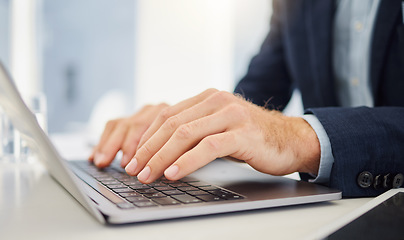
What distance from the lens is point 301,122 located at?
0.61 metres

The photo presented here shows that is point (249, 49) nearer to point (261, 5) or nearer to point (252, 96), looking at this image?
point (261, 5)

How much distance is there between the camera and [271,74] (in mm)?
1354

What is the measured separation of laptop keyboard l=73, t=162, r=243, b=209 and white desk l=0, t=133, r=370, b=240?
3cm

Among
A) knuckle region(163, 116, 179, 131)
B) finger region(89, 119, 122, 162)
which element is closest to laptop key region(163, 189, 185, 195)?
knuckle region(163, 116, 179, 131)

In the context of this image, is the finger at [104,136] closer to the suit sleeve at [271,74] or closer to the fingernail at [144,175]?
the fingernail at [144,175]

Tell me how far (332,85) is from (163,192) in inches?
30.6

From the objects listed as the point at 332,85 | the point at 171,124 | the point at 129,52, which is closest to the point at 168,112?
the point at 171,124

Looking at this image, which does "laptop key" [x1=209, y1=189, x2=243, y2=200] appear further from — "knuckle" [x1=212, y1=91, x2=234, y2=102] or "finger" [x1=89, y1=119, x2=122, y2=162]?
"finger" [x1=89, y1=119, x2=122, y2=162]

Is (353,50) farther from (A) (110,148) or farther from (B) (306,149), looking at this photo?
(A) (110,148)

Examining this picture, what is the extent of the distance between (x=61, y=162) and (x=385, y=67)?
0.83 m

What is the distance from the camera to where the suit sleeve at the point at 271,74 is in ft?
4.27

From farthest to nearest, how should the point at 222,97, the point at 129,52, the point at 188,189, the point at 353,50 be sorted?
the point at 129,52 → the point at 353,50 → the point at 222,97 → the point at 188,189

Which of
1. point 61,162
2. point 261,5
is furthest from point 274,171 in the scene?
point 261,5

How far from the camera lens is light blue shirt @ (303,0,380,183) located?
40.1 inches
